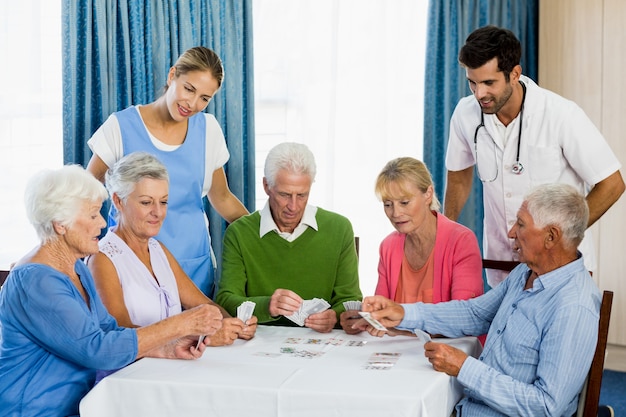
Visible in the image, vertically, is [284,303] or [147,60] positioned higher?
[147,60]

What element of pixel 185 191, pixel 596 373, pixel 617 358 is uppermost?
pixel 185 191

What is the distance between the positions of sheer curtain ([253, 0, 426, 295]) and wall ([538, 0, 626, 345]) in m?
0.88

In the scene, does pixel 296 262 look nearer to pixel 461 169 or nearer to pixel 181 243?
pixel 181 243

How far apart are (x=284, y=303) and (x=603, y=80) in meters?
2.97

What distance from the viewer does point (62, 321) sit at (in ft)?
6.73

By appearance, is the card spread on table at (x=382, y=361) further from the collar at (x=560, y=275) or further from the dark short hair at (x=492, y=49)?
the dark short hair at (x=492, y=49)

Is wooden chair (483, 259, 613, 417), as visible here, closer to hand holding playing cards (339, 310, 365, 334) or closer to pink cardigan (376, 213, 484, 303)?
pink cardigan (376, 213, 484, 303)

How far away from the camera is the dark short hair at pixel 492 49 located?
9.19 ft

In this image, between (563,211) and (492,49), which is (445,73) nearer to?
(492,49)

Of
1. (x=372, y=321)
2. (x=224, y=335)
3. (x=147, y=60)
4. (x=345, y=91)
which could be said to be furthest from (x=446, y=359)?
(x=345, y=91)

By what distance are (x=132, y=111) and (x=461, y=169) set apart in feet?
4.48

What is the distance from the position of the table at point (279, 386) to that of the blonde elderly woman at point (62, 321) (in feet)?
0.25

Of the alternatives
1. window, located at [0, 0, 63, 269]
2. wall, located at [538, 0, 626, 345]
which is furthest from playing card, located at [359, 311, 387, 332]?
wall, located at [538, 0, 626, 345]

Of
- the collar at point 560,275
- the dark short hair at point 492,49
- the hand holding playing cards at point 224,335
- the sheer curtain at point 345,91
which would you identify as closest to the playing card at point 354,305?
the hand holding playing cards at point 224,335
